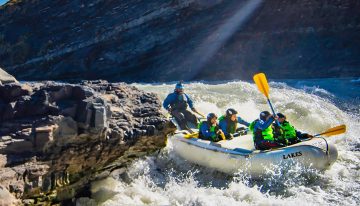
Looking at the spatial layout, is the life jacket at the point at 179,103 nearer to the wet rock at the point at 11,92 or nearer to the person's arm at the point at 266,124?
the person's arm at the point at 266,124

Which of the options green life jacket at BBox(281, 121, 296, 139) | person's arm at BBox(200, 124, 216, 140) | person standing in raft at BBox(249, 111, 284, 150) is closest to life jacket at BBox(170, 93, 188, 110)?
person's arm at BBox(200, 124, 216, 140)

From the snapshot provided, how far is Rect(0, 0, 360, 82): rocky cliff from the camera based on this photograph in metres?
24.5

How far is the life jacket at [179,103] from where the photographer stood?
11.6 m

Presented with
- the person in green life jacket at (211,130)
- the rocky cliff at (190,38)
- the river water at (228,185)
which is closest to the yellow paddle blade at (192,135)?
the person in green life jacket at (211,130)

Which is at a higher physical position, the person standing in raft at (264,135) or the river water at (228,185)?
the person standing in raft at (264,135)

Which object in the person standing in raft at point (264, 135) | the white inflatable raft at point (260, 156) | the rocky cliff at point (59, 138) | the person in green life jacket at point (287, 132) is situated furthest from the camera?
the person in green life jacket at point (287, 132)

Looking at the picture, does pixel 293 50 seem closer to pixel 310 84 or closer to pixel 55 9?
pixel 310 84

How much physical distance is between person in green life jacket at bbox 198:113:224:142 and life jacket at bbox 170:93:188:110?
4.77 feet

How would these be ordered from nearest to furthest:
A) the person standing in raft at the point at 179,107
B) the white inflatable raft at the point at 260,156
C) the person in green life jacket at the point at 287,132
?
1. the white inflatable raft at the point at 260,156
2. the person in green life jacket at the point at 287,132
3. the person standing in raft at the point at 179,107

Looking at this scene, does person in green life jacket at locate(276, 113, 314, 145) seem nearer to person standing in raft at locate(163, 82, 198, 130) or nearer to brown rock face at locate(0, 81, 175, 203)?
person standing in raft at locate(163, 82, 198, 130)

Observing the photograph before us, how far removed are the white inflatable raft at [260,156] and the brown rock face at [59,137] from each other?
228 centimetres

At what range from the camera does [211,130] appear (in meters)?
10.2

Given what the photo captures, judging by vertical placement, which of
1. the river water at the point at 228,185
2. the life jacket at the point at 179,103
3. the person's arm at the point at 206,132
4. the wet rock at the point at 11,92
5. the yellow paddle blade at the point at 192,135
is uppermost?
the wet rock at the point at 11,92

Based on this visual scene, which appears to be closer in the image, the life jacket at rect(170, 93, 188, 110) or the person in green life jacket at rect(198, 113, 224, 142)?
the person in green life jacket at rect(198, 113, 224, 142)
